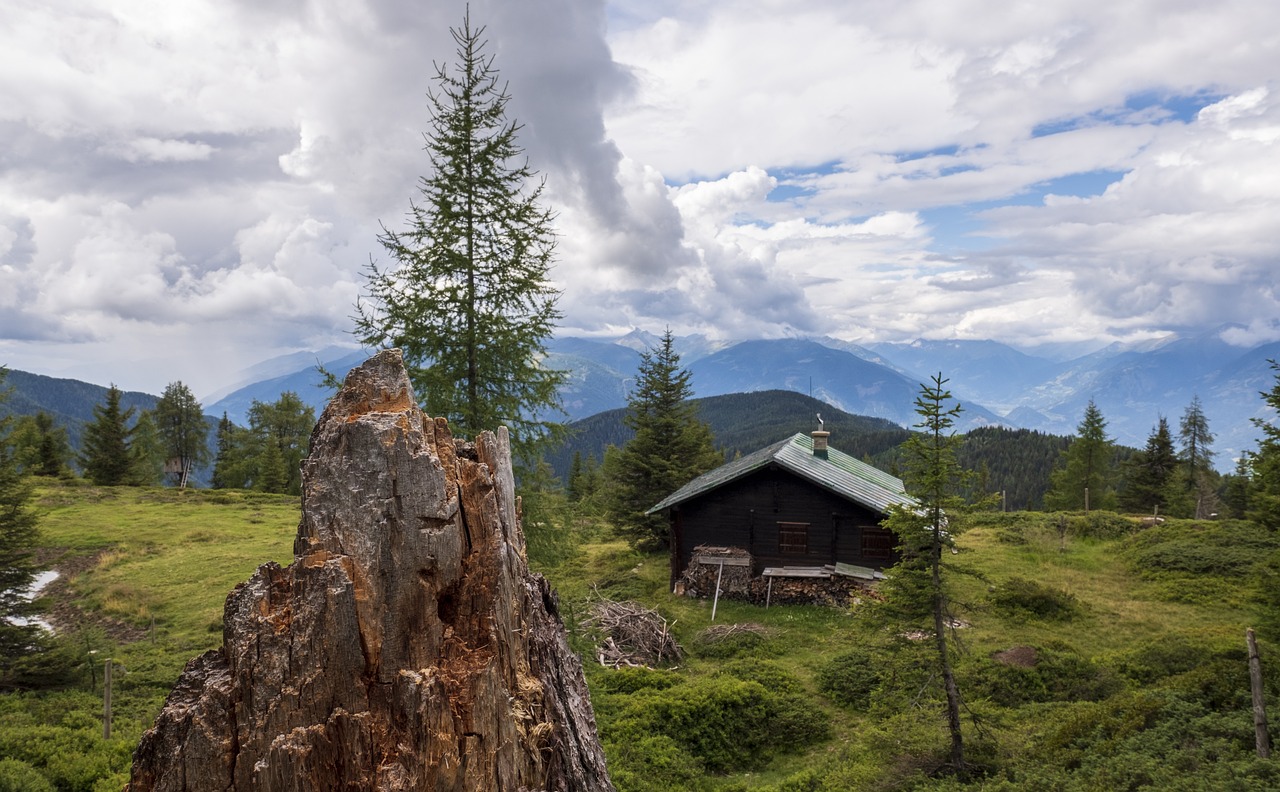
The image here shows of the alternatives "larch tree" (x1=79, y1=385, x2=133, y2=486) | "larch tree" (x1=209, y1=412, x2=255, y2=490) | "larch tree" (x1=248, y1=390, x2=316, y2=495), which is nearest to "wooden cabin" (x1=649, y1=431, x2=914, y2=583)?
"larch tree" (x1=248, y1=390, x2=316, y2=495)

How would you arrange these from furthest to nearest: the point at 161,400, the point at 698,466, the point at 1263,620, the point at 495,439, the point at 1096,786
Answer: the point at 161,400 → the point at 698,466 → the point at 1263,620 → the point at 1096,786 → the point at 495,439

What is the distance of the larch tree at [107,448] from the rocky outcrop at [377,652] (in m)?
63.4

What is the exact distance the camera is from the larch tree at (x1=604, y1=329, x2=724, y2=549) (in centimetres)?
3366

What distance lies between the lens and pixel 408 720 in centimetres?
411

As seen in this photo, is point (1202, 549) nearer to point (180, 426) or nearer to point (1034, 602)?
point (1034, 602)

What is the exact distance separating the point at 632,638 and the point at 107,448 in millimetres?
57228

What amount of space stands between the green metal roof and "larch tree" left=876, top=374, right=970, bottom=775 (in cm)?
1184

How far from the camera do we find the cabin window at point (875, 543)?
81.6ft

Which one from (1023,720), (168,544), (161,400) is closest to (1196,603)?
(1023,720)

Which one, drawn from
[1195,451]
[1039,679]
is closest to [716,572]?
[1039,679]

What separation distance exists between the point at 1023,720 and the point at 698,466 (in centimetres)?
2405

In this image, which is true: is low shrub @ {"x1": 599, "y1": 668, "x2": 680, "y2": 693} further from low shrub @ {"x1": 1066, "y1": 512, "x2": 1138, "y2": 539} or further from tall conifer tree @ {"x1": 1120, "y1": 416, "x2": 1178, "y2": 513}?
tall conifer tree @ {"x1": 1120, "y1": 416, "x2": 1178, "y2": 513}

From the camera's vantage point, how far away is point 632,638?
19.3 metres

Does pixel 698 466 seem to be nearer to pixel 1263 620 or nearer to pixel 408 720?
pixel 1263 620
